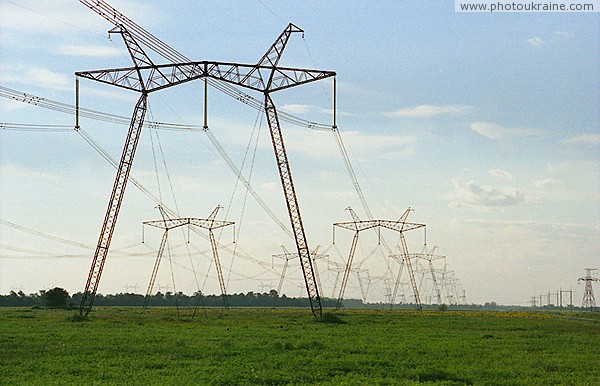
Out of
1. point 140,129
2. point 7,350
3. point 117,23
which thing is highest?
point 117,23

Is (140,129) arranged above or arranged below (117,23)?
below

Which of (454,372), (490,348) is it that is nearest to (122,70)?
(490,348)

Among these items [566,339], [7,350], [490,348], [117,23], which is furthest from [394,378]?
[117,23]

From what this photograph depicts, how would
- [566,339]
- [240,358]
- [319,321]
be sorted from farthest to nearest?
[319,321], [566,339], [240,358]

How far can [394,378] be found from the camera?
30078mm

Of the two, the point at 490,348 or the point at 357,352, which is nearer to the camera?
the point at 357,352

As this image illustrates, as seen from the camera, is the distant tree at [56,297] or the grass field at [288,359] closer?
the grass field at [288,359]

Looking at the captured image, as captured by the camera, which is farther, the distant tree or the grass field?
the distant tree

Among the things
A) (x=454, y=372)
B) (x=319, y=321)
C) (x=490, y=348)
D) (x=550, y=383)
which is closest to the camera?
(x=550, y=383)

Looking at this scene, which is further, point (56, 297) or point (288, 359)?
point (56, 297)

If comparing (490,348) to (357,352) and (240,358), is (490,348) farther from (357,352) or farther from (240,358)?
(240,358)

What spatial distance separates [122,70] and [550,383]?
4383cm

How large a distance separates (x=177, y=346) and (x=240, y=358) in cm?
703

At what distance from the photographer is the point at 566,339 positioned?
5188 cm
